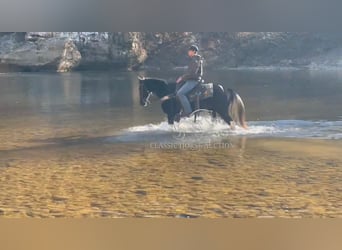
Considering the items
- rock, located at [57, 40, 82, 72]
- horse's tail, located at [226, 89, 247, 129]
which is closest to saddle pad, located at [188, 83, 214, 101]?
horse's tail, located at [226, 89, 247, 129]

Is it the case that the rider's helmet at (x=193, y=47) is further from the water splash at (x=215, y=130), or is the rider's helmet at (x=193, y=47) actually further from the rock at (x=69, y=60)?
the rock at (x=69, y=60)

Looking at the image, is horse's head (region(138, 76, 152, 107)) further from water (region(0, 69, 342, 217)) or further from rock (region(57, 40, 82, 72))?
rock (region(57, 40, 82, 72))

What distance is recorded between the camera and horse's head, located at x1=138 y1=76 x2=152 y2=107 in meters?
3.42

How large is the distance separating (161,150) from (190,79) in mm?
540

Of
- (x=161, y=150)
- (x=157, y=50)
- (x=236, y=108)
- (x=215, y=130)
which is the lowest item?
(x=161, y=150)

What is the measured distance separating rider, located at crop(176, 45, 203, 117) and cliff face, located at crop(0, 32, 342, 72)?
0.06 metres

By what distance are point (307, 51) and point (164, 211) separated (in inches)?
59.0

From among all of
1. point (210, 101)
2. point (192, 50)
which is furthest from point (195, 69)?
point (210, 101)

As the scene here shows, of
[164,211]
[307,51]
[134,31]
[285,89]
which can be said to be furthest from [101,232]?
[307,51]

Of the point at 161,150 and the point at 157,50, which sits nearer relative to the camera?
the point at 161,150

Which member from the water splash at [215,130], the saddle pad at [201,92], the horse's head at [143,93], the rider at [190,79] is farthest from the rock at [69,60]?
the saddle pad at [201,92]

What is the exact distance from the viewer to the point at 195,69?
11.1 feet

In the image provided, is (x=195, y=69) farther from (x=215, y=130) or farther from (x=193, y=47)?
(x=215, y=130)

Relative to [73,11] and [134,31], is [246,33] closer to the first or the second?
[134,31]
